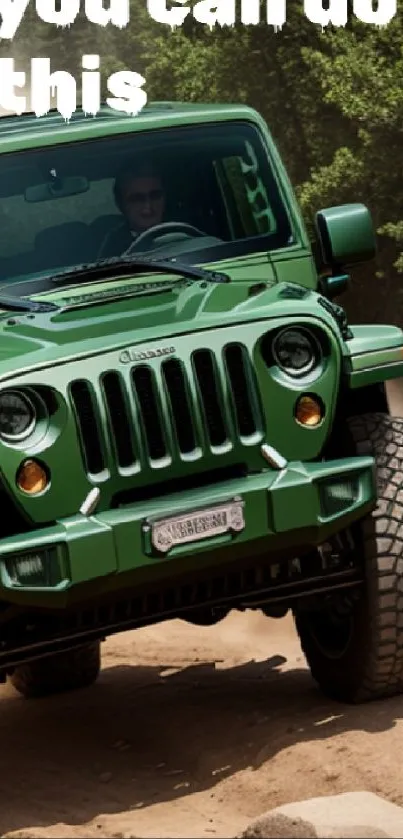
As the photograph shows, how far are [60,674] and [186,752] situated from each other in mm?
2315

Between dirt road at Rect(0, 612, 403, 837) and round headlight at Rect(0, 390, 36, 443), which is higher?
round headlight at Rect(0, 390, 36, 443)

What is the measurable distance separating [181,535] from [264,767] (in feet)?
2.97

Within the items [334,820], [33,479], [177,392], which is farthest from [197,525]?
[334,820]

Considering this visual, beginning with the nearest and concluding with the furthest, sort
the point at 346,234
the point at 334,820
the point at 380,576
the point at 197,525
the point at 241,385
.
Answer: the point at 334,820, the point at 197,525, the point at 241,385, the point at 380,576, the point at 346,234

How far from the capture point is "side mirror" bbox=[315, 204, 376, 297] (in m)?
6.62

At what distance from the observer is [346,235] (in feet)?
21.8

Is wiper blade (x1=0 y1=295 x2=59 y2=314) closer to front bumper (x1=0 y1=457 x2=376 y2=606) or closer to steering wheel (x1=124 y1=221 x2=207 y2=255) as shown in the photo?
steering wheel (x1=124 y1=221 x2=207 y2=255)

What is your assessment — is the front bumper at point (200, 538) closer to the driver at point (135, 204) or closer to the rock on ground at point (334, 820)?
the rock on ground at point (334, 820)

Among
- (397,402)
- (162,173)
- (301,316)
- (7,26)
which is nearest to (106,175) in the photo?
(162,173)

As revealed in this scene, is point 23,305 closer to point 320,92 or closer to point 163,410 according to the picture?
point 163,410

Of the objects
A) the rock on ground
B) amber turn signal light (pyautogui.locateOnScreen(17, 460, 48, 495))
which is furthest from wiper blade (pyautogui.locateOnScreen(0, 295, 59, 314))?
the rock on ground

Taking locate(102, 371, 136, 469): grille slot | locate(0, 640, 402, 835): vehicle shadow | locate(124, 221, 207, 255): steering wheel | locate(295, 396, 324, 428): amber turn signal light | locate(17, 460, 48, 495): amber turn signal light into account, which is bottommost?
Result: locate(0, 640, 402, 835): vehicle shadow

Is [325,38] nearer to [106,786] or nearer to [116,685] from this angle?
[116,685]

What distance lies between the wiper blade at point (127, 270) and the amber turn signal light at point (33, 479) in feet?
3.86
